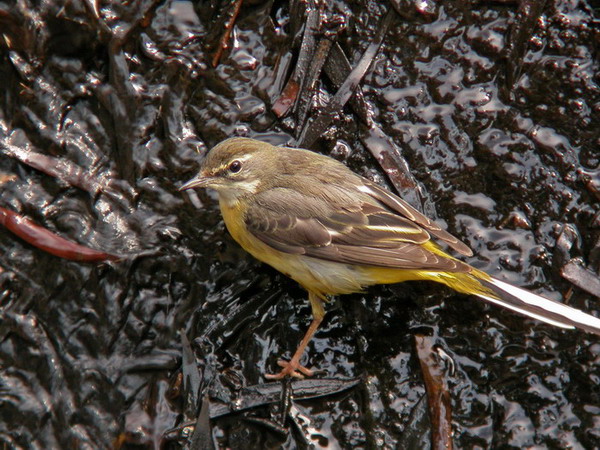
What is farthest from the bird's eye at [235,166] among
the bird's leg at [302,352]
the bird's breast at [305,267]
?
the bird's leg at [302,352]

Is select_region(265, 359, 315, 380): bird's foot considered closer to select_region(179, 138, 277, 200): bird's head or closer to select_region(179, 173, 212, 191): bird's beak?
select_region(179, 138, 277, 200): bird's head

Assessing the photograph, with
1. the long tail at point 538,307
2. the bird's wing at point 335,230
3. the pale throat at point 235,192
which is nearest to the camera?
the long tail at point 538,307

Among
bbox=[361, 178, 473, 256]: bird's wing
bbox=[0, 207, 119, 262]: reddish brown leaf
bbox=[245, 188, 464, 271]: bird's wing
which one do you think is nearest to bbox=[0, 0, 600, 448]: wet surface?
bbox=[0, 207, 119, 262]: reddish brown leaf

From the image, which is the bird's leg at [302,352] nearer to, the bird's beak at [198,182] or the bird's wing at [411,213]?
the bird's wing at [411,213]

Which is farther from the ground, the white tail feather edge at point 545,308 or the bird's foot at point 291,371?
the white tail feather edge at point 545,308

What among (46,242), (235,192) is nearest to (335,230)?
(235,192)

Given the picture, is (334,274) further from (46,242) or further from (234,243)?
(46,242)

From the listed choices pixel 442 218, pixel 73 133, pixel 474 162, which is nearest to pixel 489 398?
pixel 442 218

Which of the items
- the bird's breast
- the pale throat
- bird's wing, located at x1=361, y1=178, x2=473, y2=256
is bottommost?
the bird's breast
